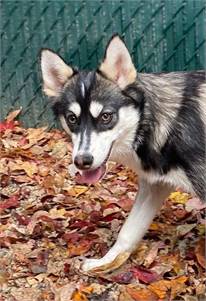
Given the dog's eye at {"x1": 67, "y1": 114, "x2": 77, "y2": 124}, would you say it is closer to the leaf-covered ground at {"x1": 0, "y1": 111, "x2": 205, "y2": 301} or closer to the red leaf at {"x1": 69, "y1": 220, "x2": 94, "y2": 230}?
the leaf-covered ground at {"x1": 0, "y1": 111, "x2": 205, "y2": 301}

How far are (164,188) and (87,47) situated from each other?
2.46 metres

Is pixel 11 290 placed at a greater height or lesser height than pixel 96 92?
lesser

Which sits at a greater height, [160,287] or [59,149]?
[59,149]

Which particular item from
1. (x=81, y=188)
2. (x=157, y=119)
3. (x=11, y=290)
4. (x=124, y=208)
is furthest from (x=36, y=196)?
(x=157, y=119)

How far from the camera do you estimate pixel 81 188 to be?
17.7 feet

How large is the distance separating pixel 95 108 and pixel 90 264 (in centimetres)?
100

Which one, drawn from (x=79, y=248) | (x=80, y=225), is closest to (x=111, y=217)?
(x=80, y=225)

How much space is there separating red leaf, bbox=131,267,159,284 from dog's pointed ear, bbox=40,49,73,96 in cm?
111

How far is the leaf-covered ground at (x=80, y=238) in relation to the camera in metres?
4.03

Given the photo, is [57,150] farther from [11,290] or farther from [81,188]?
[11,290]

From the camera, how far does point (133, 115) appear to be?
152 inches

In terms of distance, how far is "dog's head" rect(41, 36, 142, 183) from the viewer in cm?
371

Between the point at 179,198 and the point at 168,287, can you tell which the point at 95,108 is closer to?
the point at 168,287

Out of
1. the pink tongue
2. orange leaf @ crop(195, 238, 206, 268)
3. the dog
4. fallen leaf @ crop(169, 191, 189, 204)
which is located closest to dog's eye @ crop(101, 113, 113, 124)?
the dog
